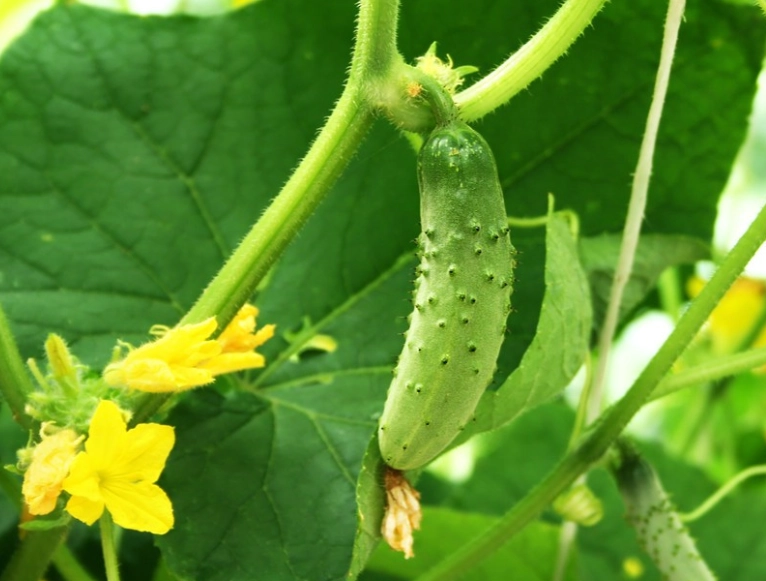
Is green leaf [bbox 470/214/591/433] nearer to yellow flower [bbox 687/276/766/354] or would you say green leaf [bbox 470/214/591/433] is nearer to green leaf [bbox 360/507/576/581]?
green leaf [bbox 360/507/576/581]

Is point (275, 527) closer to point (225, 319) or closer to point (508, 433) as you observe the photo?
point (225, 319)

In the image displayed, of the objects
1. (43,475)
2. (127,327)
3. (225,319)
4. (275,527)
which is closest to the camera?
(43,475)

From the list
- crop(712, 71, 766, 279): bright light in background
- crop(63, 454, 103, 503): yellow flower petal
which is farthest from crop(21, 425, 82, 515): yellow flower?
crop(712, 71, 766, 279): bright light in background

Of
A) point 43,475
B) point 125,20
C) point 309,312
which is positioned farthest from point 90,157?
point 43,475

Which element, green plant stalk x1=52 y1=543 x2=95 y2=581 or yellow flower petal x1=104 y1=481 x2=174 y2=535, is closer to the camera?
yellow flower petal x1=104 y1=481 x2=174 y2=535

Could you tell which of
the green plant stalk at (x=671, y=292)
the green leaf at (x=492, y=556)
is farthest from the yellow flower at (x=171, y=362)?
the green plant stalk at (x=671, y=292)

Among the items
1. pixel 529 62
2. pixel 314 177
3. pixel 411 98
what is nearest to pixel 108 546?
pixel 314 177

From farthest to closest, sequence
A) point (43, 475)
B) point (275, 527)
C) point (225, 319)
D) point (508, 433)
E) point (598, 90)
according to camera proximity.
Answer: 1. point (508, 433)
2. point (598, 90)
3. point (275, 527)
4. point (225, 319)
5. point (43, 475)
